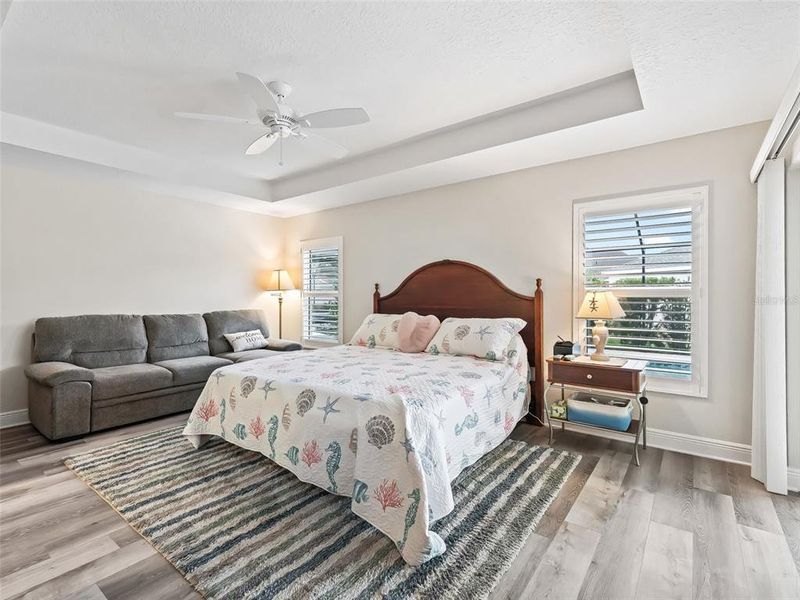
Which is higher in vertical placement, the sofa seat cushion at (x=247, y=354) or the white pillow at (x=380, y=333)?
the white pillow at (x=380, y=333)

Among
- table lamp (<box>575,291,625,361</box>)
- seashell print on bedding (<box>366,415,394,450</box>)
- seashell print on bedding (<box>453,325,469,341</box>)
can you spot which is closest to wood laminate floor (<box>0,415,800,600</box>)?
seashell print on bedding (<box>366,415,394,450</box>)

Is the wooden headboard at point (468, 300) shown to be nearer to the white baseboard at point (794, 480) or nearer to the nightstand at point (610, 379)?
the nightstand at point (610, 379)

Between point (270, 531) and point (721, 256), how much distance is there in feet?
11.1

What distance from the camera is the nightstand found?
2.79 metres

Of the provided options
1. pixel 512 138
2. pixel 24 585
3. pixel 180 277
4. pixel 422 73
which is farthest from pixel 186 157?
pixel 24 585

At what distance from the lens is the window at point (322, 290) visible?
5.30 metres

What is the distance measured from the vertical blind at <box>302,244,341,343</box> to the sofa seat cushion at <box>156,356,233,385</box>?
144 centimetres

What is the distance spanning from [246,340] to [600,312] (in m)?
3.93

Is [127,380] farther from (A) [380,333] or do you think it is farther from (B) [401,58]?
(B) [401,58]

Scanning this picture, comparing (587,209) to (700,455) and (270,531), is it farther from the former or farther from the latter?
(270,531)

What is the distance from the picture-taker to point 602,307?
2934mm

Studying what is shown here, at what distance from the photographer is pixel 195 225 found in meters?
4.98

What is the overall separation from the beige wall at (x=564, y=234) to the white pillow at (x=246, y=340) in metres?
1.12

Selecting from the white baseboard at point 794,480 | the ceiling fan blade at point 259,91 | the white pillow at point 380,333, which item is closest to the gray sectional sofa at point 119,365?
the white pillow at point 380,333
